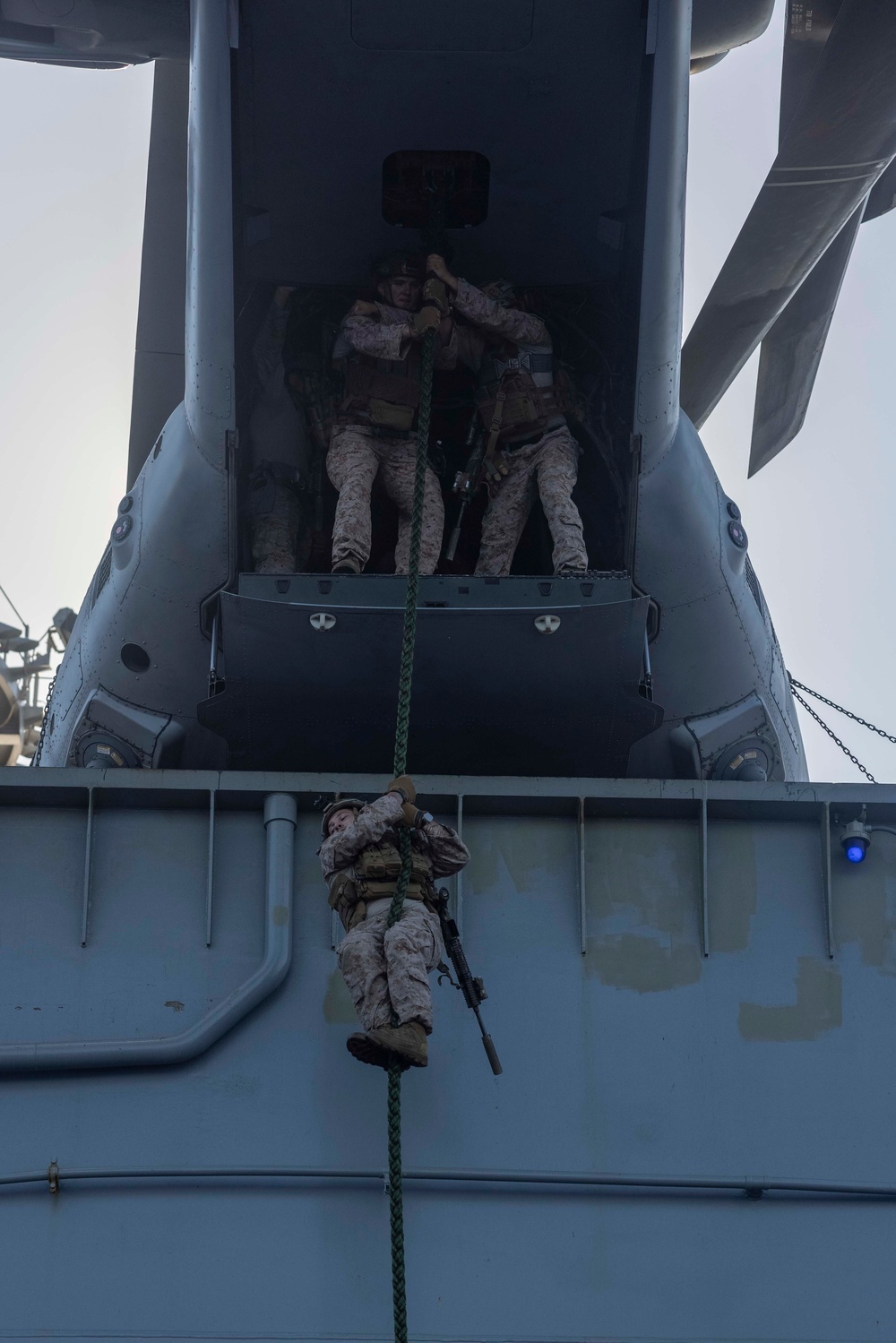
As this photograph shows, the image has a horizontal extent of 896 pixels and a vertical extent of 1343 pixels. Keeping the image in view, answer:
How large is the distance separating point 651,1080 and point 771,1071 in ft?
A: 1.89

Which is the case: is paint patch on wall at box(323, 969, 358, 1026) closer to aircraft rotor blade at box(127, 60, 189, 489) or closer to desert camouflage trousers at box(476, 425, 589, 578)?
desert camouflage trousers at box(476, 425, 589, 578)

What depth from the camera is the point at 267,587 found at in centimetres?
845

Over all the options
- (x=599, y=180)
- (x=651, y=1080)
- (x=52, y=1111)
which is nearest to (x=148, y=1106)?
(x=52, y=1111)

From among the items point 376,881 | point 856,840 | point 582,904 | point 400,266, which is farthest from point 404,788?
point 400,266

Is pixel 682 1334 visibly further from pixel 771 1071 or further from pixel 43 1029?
pixel 43 1029

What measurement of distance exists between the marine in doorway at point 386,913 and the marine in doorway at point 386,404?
2.35 meters

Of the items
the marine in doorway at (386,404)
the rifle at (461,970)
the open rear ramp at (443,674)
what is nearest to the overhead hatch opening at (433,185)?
the marine in doorway at (386,404)

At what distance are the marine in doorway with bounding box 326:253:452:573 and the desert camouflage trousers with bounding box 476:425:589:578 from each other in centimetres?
34

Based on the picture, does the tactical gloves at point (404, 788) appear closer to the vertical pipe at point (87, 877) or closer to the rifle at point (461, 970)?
the rifle at point (461, 970)

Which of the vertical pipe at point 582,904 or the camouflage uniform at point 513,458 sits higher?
the camouflage uniform at point 513,458

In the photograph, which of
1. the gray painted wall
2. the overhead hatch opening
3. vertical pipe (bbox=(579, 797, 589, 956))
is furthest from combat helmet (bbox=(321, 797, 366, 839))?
the overhead hatch opening

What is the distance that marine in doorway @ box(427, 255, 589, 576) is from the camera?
9516 millimetres

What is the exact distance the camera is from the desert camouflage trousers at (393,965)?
21.9ft

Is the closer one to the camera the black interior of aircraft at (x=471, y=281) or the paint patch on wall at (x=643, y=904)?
the paint patch on wall at (x=643, y=904)
